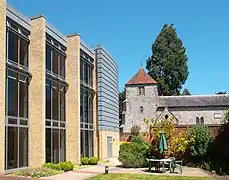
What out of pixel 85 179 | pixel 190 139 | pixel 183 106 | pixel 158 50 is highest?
pixel 158 50

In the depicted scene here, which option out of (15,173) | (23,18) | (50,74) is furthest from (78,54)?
(15,173)

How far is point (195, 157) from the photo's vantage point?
25500 mm

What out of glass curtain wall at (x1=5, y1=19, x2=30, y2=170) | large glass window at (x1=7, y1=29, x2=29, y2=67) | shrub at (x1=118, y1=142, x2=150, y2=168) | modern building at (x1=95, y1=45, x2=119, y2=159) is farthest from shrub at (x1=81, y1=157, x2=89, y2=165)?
large glass window at (x1=7, y1=29, x2=29, y2=67)

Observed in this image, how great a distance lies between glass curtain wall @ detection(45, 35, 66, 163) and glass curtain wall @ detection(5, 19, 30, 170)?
2101mm

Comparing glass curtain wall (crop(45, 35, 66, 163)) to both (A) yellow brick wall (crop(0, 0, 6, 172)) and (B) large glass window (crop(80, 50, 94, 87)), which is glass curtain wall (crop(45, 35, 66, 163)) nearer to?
(B) large glass window (crop(80, 50, 94, 87))

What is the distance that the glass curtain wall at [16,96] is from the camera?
61.0 ft

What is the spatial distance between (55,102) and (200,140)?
1060cm

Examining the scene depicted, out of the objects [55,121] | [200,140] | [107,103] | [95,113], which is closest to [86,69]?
[95,113]

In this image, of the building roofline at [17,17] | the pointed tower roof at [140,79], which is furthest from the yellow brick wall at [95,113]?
the pointed tower roof at [140,79]

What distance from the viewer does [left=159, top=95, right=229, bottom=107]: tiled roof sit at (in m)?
61.9

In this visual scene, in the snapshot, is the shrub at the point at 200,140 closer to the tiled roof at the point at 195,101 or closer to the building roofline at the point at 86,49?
the building roofline at the point at 86,49

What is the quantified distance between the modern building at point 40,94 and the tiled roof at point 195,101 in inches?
1380

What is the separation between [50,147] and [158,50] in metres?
54.8

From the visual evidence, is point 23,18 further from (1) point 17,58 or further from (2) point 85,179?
(2) point 85,179
